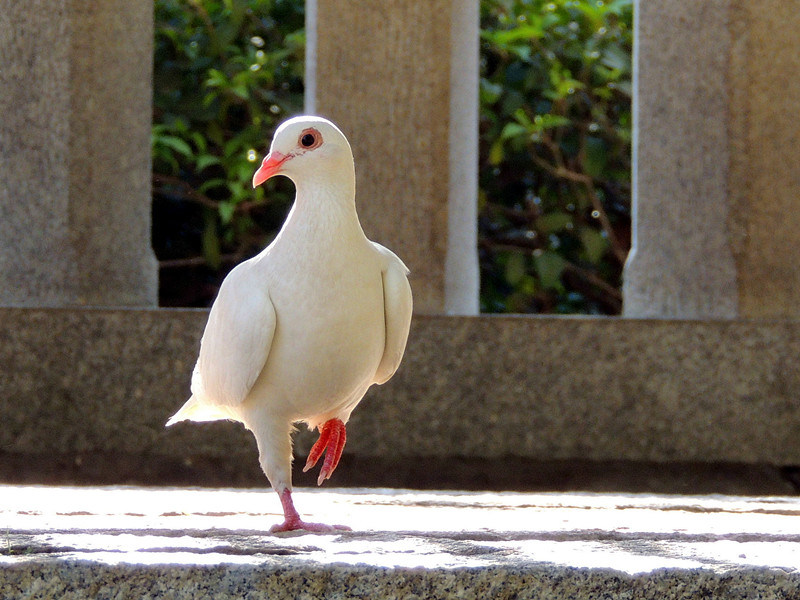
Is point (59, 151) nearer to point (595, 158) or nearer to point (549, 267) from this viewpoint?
point (549, 267)

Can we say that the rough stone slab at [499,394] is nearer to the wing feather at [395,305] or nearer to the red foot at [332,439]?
the red foot at [332,439]

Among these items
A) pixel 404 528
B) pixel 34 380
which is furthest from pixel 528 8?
pixel 404 528

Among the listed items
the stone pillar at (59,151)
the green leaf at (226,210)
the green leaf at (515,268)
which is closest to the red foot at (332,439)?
the stone pillar at (59,151)

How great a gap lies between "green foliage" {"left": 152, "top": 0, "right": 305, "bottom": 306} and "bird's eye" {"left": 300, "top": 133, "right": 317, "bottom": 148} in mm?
3436

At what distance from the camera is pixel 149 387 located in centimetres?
443

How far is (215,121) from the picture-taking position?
6367mm

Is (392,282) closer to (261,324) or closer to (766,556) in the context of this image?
(261,324)

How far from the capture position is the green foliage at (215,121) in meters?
6.21

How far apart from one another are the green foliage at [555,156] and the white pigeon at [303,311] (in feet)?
11.9

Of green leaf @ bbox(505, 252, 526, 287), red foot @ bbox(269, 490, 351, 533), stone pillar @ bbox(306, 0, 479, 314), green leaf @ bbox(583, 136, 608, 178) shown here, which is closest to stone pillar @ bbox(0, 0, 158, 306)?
stone pillar @ bbox(306, 0, 479, 314)

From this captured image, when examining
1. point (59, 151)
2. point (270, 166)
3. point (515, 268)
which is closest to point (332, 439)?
point (270, 166)

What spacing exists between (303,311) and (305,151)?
387 mm

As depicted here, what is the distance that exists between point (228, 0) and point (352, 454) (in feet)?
9.77

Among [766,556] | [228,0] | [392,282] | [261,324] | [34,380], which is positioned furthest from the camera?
[228,0]
